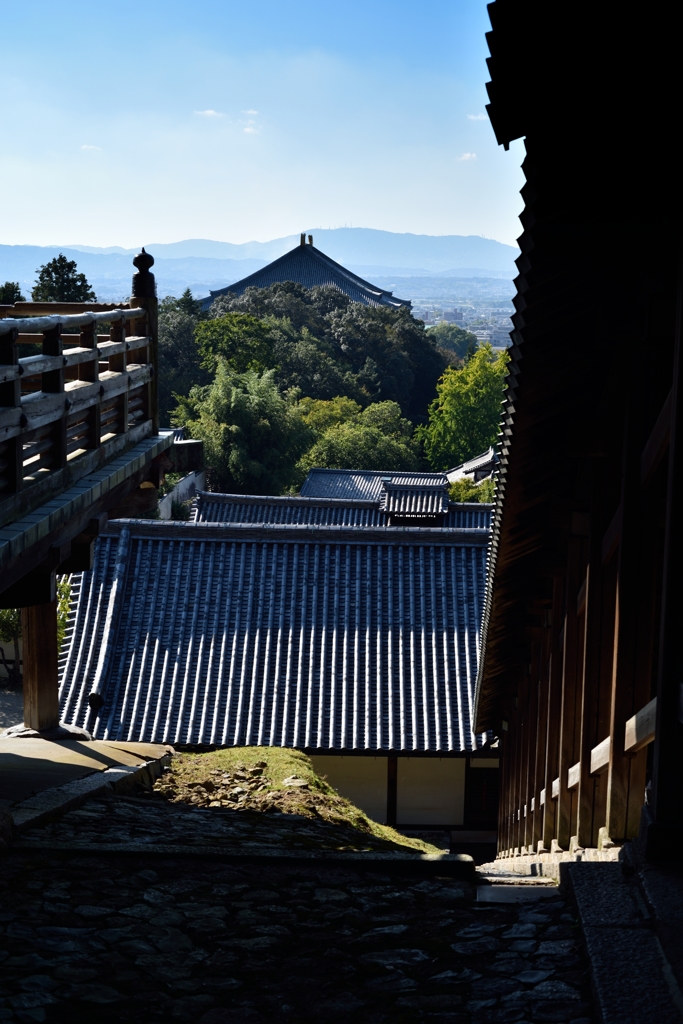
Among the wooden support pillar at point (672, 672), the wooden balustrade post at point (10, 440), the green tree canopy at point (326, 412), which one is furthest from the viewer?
the green tree canopy at point (326, 412)

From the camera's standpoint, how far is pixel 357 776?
13.3 m

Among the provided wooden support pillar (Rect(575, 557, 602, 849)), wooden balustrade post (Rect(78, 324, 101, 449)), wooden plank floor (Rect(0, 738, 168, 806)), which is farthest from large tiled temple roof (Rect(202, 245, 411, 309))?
wooden support pillar (Rect(575, 557, 602, 849))

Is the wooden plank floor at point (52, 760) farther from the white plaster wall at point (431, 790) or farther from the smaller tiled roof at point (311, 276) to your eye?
the smaller tiled roof at point (311, 276)

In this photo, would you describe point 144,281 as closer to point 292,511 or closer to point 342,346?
point 292,511

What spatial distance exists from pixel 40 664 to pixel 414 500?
77.7 ft

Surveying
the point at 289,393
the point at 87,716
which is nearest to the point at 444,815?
the point at 87,716

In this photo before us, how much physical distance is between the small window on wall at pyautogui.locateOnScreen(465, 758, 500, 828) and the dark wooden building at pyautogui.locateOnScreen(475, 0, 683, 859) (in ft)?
21.2

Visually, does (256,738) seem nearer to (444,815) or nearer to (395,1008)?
(444,815)

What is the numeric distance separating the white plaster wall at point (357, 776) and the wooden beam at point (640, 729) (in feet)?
29.6

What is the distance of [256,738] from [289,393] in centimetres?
3734

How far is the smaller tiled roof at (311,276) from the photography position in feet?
243

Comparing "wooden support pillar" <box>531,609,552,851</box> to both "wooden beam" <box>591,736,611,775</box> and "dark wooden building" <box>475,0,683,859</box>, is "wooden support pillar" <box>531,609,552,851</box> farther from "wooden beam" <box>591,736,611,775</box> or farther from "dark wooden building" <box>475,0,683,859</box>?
"wooden beam" <box>591,736,611,775</box>

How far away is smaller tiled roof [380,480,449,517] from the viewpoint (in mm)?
30859

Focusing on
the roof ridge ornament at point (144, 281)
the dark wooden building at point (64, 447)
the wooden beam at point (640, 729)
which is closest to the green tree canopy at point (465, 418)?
the dark wooden building at point (64, 447)
